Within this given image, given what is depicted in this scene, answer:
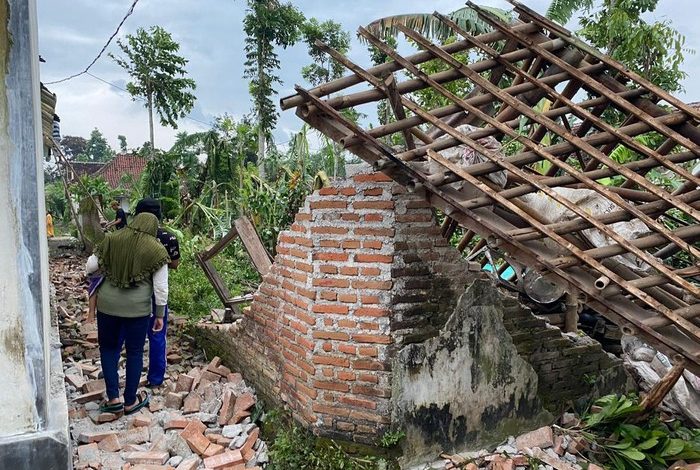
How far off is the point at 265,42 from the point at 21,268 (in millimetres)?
19049

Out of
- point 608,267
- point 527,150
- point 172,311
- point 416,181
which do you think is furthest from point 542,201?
point 172,311

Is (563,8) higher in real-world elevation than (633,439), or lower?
higher

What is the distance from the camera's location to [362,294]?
3.39 meters

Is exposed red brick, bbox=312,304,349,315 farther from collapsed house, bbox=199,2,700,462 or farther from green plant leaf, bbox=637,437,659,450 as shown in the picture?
green plant leaf, bbox=637,437,659,450

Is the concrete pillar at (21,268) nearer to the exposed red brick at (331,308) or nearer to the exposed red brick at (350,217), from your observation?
the exposed red brick at (331,308)

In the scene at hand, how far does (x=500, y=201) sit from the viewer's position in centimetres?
293

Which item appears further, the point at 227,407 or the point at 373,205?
the point at 227,407

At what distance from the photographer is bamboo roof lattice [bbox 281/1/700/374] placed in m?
2.83

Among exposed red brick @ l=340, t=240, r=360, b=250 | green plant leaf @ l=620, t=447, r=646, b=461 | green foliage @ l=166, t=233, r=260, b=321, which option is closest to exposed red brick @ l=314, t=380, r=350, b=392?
exposed red brick @ l=340, t=240, r=360, b=250

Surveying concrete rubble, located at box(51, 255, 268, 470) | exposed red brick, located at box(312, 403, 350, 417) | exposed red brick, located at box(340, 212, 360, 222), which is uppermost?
exposed red brick, located at box(340, 212, 360, 222)

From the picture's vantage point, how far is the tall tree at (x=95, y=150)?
49.0m

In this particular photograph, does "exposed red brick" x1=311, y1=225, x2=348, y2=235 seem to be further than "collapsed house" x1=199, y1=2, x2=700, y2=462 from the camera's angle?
Yes

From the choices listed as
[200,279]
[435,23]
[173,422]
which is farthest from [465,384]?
[435,23]

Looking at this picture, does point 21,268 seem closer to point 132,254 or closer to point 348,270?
point 348,270
